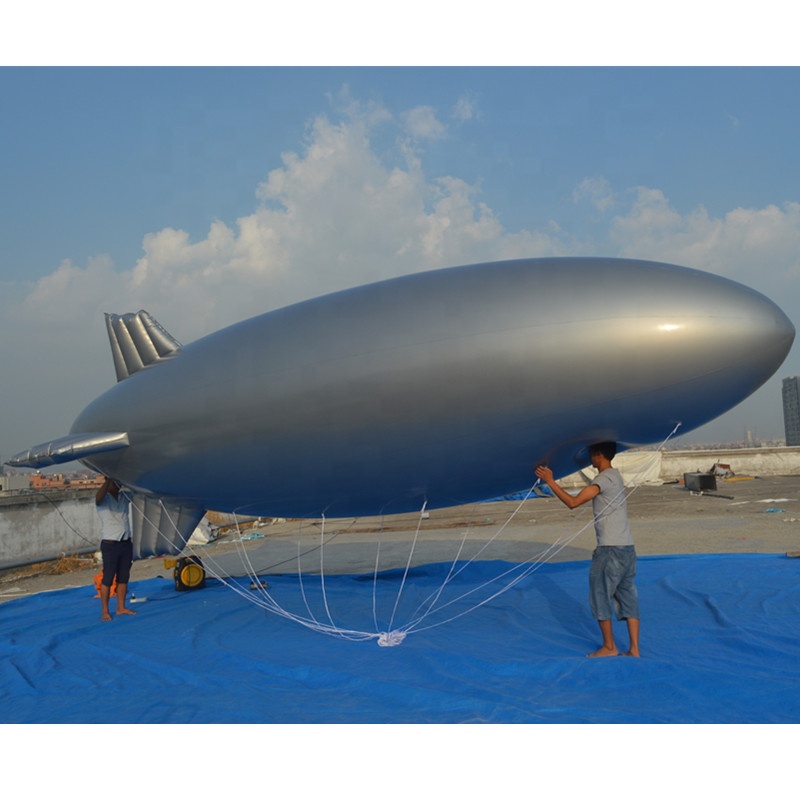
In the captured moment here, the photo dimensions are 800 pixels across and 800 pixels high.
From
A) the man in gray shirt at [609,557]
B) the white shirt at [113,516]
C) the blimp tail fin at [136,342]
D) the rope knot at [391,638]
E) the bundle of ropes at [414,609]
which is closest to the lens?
the man in gray shirt at [609,557]

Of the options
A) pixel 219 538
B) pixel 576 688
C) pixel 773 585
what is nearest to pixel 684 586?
pixel 773 585

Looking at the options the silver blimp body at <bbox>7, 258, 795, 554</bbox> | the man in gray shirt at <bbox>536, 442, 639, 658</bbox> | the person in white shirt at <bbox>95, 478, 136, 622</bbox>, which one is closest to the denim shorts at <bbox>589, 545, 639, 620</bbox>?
the man in gray shirt at <bbox>536, 442, 639, 658</bbox>

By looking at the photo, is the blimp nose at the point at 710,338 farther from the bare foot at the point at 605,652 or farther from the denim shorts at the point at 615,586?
the bare foot at the point at 605,652

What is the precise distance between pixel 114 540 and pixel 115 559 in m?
0.25

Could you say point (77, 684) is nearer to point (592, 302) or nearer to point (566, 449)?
point (566, 449)

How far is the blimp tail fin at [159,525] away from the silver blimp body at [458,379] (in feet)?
4.95

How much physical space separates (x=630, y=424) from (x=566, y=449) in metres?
0.59

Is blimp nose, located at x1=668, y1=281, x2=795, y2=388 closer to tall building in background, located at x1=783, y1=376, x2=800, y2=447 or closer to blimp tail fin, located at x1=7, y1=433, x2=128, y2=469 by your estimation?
blimp tail fin, located at x1=7, y1=433, x2=128, y2=469

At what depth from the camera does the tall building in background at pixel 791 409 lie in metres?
125

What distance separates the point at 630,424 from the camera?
5566mm

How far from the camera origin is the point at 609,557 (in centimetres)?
569

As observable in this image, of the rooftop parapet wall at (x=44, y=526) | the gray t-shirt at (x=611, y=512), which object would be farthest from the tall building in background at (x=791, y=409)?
the gray t-shirt at (x=611, y=512)

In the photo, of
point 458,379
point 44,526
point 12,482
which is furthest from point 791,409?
point 458,379

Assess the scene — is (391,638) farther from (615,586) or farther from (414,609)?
(615,586)
